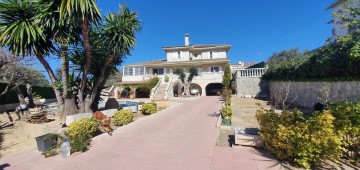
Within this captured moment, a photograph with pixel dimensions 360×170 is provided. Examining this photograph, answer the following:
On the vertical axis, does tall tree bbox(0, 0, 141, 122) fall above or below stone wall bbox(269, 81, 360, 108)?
above

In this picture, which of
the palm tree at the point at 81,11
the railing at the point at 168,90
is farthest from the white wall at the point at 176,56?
the palm tree at the point at 81,11

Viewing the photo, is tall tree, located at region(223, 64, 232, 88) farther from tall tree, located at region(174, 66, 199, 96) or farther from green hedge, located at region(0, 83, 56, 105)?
green hedge, located at region(0, 83, 56, 105)

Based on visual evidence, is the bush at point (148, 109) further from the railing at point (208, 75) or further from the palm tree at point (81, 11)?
the railing at point (208, 75)

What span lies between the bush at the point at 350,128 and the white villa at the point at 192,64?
1112 inches

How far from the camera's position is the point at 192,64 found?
117ft

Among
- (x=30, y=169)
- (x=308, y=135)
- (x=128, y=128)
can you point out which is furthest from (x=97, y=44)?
(x=308, y=135)

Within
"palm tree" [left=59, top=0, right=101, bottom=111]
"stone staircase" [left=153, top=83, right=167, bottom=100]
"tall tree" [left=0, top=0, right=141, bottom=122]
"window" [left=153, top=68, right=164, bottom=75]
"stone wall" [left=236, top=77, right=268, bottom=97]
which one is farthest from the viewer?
"window" [left=153, top=68, right=164, bottom=75]

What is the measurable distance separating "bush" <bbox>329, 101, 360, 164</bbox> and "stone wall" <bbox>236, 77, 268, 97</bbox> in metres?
19.1

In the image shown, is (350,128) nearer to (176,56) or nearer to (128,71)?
(176,56)

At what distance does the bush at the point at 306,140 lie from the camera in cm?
460

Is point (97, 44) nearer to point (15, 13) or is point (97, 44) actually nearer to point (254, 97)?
point (15, 13)

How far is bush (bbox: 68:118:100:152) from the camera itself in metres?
7.05

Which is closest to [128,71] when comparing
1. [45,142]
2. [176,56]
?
[176,56]

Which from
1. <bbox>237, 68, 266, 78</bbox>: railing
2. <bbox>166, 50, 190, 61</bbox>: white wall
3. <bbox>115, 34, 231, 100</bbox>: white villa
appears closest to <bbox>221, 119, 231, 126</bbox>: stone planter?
<bbox>237, 68, 266, 78</bbox>: railing
